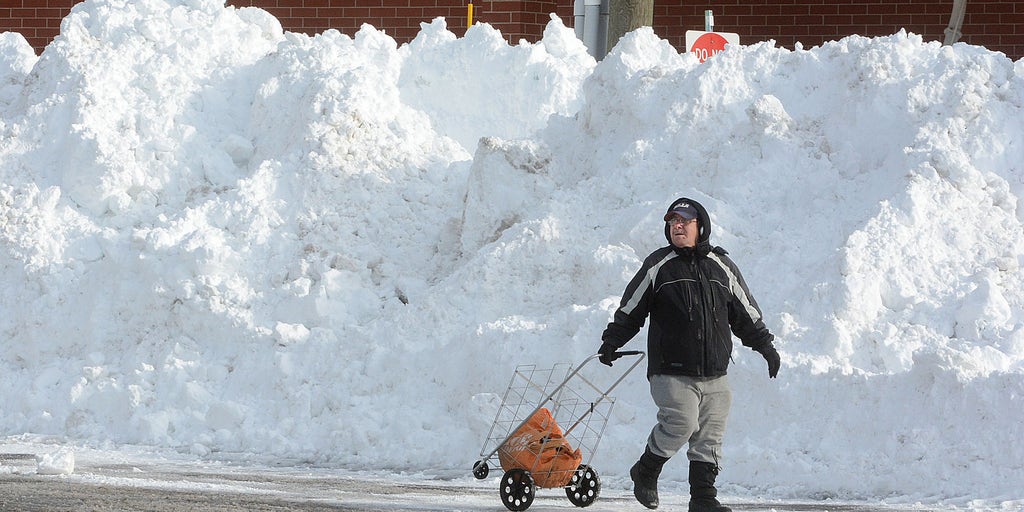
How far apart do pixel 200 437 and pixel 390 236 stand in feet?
9.61

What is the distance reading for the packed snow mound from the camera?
10.1 meters

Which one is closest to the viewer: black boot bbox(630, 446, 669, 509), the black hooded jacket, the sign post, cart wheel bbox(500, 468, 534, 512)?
the black hooded jacket

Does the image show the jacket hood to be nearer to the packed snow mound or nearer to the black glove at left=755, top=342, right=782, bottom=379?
the black glove at left=755, top=342, right=782, bottom=379

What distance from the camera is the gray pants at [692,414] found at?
7.67 metres

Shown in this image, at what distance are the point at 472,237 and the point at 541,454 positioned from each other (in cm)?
495

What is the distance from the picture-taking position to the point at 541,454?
8281mm

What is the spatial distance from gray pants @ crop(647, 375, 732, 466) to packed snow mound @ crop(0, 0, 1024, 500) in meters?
1.77

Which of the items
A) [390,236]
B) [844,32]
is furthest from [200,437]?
[844,32]

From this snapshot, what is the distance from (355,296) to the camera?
489 inches

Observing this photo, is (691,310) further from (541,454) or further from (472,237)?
(472,237)

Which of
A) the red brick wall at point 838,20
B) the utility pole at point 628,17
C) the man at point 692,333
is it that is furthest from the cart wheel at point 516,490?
the red brick wall at point 838,20

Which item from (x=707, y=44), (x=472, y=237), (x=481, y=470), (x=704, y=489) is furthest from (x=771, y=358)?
(x=707, y=44)

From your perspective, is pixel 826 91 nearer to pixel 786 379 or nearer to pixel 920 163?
pixel 920 163

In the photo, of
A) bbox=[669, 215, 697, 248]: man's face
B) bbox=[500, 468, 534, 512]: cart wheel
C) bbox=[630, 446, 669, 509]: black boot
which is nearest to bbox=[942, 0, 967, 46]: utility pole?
bbox=[669, 215, 697, 248]: man's face
